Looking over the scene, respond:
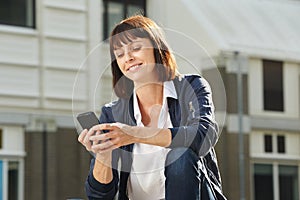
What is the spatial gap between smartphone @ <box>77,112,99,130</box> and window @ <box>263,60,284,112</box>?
48.0ft

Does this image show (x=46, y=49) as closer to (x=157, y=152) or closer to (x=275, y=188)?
(x=275, y=188)

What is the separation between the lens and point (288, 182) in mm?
17922

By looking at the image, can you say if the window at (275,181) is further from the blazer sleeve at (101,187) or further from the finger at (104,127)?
the finger at (104,127)

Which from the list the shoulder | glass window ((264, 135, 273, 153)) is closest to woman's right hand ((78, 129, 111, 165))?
the shoulder

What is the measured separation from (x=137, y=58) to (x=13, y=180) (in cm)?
1226

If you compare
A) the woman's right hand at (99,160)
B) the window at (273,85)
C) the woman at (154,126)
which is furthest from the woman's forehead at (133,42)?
the window at (273,85)

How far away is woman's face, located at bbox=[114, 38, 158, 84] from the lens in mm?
2965

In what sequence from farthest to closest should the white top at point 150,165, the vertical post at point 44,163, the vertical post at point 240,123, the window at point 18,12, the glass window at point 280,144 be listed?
the glass window at point 280,144
the vertical post at point 240,123
the vertical post at point 44,163
the window at point 18,12
the white top at point 150,165

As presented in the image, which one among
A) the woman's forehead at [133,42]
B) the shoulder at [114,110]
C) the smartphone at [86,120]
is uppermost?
the woman's forehead at [133,42]

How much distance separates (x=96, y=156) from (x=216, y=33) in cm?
1376

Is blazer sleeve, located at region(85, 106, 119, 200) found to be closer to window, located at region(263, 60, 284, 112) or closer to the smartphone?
the smartphone

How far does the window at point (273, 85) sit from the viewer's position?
57.2 feet

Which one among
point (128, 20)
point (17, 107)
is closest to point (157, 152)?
point (128, 20)

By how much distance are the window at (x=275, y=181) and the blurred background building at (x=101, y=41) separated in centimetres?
2
